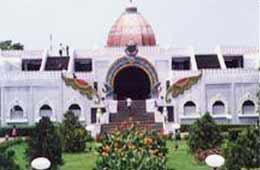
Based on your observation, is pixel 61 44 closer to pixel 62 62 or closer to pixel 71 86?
pixel 62 62

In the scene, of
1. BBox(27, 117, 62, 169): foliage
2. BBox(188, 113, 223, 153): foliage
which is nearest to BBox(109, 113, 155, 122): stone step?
BBox(188, 113, 223, 153): foliage

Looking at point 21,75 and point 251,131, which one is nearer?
point 251,131

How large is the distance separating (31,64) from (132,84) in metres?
5.75

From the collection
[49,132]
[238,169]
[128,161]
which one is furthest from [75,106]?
[128,161]

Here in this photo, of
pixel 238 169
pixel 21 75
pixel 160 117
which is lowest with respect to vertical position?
pixel 238 169

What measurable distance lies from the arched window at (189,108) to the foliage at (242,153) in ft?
68.0

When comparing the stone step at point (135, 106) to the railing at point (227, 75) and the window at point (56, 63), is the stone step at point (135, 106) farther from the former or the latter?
the window at point (56, 63)

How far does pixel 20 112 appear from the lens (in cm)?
4025

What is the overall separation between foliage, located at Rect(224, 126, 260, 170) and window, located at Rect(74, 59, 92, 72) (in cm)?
2463

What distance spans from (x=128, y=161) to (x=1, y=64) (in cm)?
2799

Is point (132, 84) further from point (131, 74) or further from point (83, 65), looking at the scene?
point (83, 65)

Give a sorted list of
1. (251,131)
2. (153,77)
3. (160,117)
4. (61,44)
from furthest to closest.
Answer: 1. (61,44)
2. (153,77)
3. (160,117)
4. (251,131)

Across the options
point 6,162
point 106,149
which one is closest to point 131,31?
point 106,149

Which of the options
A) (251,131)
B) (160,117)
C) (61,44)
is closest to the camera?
(251,131)
